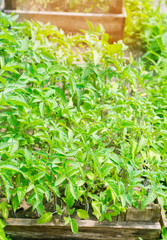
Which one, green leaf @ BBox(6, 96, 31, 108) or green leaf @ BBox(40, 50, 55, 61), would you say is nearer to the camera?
green leaf @ BBox(6, 96, 31, 108)

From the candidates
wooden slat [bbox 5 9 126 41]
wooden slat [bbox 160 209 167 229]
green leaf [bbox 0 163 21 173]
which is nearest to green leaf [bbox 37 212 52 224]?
green leaf [bbox 0 163 21 173]

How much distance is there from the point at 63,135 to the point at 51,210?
0.66 metres

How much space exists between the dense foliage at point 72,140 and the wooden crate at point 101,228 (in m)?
0.09

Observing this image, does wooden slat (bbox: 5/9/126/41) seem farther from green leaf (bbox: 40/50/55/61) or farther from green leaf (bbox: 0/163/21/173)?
green leaf (bbox: 0/163/21/173)

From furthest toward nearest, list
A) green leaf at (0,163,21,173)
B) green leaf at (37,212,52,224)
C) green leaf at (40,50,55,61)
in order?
green leaf at (40,50,55,61) → green leaf at (37,212,52,224) → green leaf at (0,163,21,173)

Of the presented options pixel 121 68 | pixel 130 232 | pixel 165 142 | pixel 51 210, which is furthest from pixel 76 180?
pixel 121 68

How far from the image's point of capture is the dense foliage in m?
2.24

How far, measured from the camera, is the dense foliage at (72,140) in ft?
7.35

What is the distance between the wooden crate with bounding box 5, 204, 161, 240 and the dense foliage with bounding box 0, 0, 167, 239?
0.29 feet

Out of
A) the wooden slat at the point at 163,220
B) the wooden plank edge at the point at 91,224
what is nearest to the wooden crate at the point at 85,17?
the wooden slat at the point at 163,220

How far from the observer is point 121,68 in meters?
3.06

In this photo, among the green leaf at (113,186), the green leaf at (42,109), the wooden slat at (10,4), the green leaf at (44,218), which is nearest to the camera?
the green leaf at (113,186)

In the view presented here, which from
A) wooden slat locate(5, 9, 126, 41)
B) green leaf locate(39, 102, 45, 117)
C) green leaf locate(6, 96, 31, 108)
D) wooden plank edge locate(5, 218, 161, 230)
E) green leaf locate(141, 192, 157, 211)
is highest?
wooden slat locate(5, 9, 126, 41)

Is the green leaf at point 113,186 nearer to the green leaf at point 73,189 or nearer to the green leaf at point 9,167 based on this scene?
the green leaf at point 73,189
